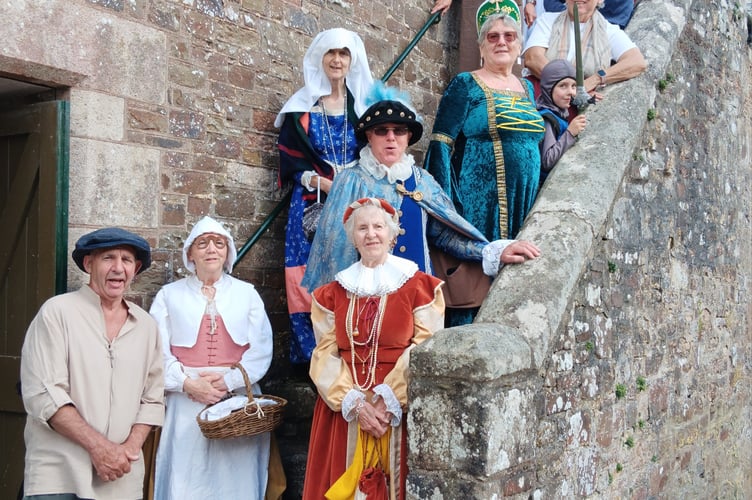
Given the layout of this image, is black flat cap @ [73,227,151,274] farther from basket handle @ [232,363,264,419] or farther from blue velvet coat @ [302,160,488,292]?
blue velvet coat @ [302,160,488,292]

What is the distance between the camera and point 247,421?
12.8ft

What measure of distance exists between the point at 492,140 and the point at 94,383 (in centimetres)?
245

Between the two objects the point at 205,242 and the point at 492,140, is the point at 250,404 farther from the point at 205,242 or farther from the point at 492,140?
the point at 492,140

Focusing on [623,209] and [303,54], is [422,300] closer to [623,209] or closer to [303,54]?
[623,209]

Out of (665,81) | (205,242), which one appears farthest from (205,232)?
(665,81)

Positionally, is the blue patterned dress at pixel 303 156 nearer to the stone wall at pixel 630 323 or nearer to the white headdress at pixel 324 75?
the white headdress at pixel 324 75

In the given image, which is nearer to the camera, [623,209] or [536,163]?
[623,209]

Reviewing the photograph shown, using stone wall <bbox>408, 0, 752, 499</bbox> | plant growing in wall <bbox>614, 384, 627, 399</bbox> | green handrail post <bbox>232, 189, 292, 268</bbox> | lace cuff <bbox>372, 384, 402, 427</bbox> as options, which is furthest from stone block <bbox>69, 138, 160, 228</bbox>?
plant growing in wall <bbox>614, 384, 627, 399</bbox>

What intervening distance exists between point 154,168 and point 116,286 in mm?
1050

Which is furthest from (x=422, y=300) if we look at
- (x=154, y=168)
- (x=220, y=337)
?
(x=154, y=168)

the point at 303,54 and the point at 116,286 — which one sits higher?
the point at 303,54

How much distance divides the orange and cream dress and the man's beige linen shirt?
725 mm

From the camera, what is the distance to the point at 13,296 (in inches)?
174

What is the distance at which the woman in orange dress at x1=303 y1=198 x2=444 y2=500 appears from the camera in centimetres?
354
